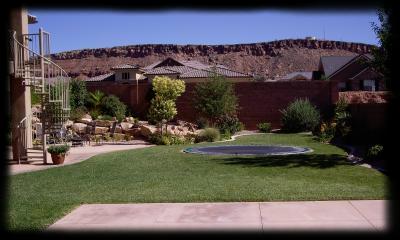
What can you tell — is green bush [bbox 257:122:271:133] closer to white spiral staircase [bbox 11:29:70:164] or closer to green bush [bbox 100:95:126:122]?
green bush [bbox 100:95:126:122]

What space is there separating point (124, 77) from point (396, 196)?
2074 inches

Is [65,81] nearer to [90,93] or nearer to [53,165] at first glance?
[53,165]

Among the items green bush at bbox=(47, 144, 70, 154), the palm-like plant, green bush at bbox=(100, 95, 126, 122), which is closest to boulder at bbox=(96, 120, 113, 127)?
green bush at bbox=(100, 95, 126, 122)

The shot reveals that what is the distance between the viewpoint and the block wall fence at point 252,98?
1075 inches

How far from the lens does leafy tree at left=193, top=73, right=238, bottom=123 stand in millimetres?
24297

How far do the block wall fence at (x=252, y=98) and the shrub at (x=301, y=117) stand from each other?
91.3 inches

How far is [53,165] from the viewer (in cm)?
1347

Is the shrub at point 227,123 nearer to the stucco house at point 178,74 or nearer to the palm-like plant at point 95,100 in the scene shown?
the palm-like plant at point 95,100

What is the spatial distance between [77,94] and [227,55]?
3439 inches

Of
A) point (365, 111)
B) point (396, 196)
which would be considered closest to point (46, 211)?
point (396, 196)

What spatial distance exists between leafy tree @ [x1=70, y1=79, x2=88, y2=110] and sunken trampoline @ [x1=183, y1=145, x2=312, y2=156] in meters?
10.9

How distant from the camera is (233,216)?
6.41 m

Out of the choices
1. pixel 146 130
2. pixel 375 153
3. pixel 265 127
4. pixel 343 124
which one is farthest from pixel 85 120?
pixel 375 153

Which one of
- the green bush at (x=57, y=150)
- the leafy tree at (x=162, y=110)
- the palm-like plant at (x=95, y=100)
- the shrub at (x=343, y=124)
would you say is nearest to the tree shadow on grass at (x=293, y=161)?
the green bush at (x=57, y=150)
